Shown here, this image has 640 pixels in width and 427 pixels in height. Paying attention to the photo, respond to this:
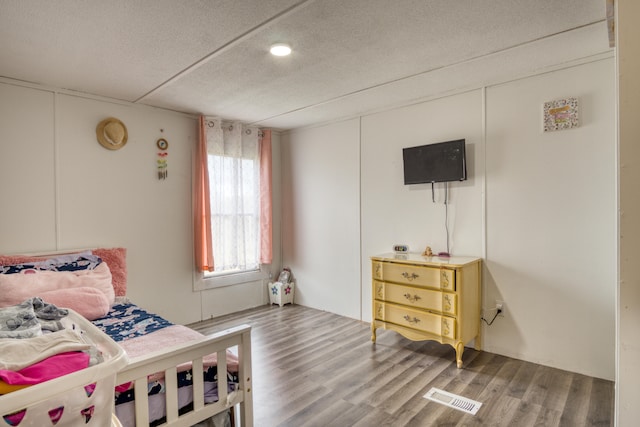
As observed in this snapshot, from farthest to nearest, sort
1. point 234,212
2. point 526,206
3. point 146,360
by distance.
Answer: point 234,212
point 526,206
point 146,360

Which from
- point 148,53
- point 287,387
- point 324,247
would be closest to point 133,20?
point 148,53

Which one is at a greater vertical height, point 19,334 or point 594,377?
point 19,334

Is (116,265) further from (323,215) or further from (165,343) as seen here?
(323,215)

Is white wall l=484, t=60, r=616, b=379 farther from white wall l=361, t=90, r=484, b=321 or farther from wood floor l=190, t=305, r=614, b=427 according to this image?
wood floor l=190, t=305, r=614, b=427

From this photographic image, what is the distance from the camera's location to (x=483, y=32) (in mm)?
2098

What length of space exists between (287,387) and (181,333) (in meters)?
0.88

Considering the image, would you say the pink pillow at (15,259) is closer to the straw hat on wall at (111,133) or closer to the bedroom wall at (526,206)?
the straw hat on wall at (111,133)

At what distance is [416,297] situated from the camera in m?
2.98

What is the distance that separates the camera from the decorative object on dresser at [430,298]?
2.75 metres

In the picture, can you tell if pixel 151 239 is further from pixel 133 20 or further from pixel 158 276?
pixel 133 20

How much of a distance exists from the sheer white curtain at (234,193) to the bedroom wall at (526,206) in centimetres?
147

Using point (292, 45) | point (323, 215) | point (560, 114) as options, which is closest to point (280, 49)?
point (292, 45)

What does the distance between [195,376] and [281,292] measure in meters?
2.88

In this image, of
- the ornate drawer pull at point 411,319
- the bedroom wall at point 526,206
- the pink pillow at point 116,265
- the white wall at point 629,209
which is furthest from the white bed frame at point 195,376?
the bedroom wall at point 526,206
